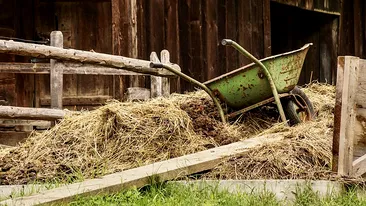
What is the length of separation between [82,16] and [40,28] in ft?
2.06

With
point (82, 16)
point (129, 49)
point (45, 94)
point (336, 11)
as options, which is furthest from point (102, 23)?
point (336, 11)

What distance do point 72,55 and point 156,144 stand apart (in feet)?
4.84

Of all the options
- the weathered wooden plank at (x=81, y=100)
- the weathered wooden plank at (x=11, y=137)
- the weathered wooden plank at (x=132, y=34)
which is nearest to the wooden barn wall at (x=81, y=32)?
the weathered wooden plank at (x=81, y=100)

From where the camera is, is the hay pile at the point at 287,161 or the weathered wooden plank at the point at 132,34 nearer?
the hay pile at the point at 287,161

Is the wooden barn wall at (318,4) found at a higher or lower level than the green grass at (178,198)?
higher

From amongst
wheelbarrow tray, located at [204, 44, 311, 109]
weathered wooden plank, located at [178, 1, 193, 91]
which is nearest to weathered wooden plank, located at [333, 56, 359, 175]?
wheelbarrow tray, located at [204, 44, 311, 109]

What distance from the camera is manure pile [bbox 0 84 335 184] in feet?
16.0

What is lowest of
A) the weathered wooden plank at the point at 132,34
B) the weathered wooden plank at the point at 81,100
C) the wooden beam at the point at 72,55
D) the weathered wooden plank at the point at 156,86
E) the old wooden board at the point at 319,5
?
the weathered wooden plank at the point at 81,100

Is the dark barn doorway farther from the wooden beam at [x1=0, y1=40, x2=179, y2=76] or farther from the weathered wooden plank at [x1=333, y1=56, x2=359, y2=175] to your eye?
the weathered wooden plank at [x1=333, y1=56, x2=359, y2=175]

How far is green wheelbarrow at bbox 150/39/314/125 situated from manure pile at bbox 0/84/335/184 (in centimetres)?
17

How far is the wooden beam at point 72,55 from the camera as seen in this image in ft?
20.1

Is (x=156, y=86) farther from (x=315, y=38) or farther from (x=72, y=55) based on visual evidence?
(x=315, y=38)

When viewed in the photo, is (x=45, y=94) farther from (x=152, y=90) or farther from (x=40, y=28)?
(x=152, y=90)

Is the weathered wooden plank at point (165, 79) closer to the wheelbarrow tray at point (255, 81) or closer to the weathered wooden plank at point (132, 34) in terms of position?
the weathered wooden plank at point (132, 34)
